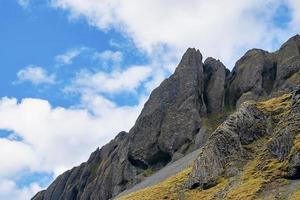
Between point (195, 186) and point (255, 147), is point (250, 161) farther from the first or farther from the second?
point (195, 186)

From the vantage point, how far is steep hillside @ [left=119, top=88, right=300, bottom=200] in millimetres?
92938

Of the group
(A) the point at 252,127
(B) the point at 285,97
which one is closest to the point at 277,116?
(A) the point at 252,127

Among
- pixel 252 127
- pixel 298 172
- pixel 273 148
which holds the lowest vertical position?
pixel 298 172

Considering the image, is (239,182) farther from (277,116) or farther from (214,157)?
(277,116)

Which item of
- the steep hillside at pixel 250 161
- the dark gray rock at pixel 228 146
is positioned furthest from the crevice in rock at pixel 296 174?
the dark gray rock at pixel 228 146

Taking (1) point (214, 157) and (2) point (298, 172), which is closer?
(2) point (298, 172)

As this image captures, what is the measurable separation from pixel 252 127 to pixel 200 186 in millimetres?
18024

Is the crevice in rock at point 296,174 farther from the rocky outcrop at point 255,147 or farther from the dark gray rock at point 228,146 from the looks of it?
the dark gray rock at point 228,146

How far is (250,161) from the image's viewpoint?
10806 centimetres

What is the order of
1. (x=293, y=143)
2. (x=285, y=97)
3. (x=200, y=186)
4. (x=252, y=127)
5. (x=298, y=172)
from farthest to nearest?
(x=285, y=97) < (x=252, y=127) < (x=200, y=186) < (x=293, y=143) < (x=298, y=172)

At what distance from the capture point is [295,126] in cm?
10162

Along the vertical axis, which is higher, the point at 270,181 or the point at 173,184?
the point at 173,184

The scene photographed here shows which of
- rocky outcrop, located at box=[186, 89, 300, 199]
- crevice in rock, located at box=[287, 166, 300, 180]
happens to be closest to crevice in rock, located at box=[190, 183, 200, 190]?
rocky outcrop, located at box=[186, 89, 300, 199]

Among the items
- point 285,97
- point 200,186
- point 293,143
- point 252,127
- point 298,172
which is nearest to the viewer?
point 298,172
